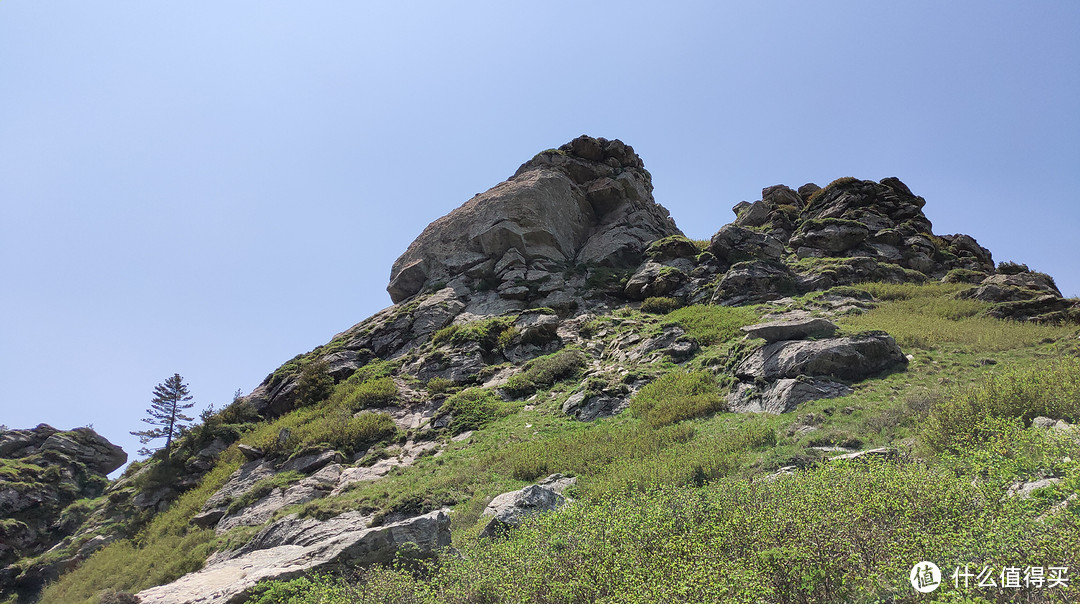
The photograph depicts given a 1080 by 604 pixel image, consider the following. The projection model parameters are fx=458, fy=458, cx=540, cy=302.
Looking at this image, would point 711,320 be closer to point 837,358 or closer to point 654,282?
point 654,282

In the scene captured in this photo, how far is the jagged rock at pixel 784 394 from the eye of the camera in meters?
13.0

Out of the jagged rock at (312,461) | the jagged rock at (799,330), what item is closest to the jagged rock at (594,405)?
the jagged rock at (799,330)

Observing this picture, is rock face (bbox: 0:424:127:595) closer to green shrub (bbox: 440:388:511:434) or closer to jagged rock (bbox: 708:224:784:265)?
green shrub (bbox: 440:388:511:434)

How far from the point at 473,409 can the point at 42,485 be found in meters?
31.5

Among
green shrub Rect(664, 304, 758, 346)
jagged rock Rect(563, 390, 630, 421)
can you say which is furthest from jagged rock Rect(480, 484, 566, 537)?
green shrub Rect(664, 304, 758, 346)

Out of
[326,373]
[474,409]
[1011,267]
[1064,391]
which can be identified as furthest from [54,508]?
[1011,267]

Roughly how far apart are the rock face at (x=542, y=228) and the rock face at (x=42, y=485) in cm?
2538

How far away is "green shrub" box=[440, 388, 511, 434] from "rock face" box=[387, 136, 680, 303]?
12515mm

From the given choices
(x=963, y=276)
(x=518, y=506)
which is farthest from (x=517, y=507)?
(x=963, y=276)

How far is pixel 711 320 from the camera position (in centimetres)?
2458

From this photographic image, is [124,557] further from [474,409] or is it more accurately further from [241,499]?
[474,409]

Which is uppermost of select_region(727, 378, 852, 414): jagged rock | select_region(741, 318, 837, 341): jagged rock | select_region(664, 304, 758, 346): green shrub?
select_region(664, 304, 758, 346): green shrub

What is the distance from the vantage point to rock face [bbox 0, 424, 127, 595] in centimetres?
2341

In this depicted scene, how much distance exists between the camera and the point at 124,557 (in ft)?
53.2
